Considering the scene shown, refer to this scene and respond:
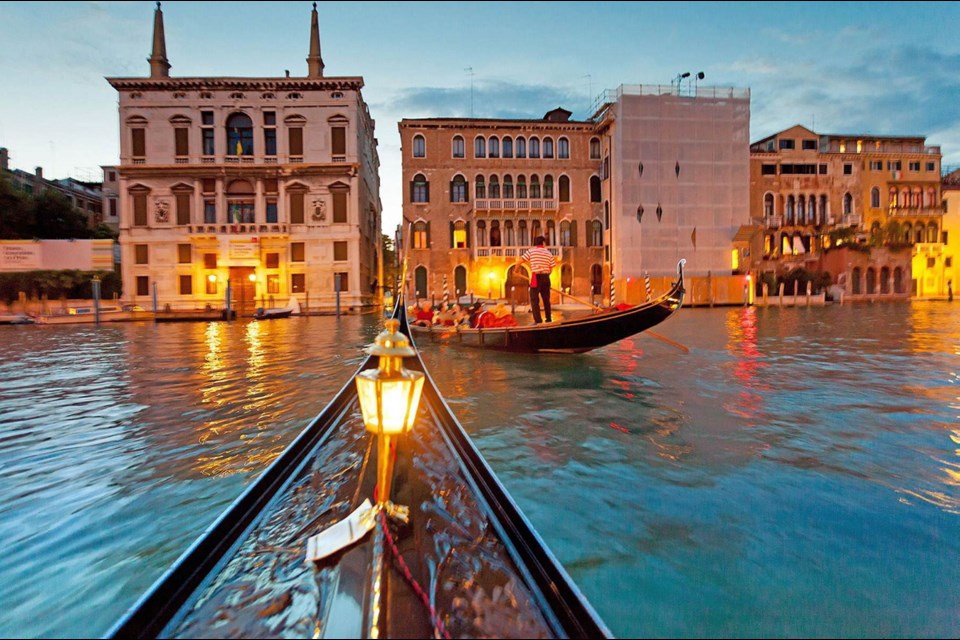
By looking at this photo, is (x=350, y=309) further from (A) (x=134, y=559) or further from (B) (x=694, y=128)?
(A) (x=134, y=559)

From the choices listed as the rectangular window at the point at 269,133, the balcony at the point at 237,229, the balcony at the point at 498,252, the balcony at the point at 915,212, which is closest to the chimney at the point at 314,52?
the rectangular window at the point at 269,133

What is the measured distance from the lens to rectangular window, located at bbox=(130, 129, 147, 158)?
700 inches

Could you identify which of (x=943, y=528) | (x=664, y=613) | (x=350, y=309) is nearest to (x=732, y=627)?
(x=664, y=613)

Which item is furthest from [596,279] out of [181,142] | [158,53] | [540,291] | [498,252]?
[158,53]

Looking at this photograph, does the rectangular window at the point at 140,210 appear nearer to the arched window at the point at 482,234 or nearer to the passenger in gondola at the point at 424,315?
the arched window at the point at 482,234

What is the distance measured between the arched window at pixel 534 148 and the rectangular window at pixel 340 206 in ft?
24.3

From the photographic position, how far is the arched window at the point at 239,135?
1825 centimetres

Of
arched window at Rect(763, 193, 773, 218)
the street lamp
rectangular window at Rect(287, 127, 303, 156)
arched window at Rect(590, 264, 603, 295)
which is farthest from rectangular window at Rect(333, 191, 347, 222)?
the street lamp

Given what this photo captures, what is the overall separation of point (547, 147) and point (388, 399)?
20.6 m

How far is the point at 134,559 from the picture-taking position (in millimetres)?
1612

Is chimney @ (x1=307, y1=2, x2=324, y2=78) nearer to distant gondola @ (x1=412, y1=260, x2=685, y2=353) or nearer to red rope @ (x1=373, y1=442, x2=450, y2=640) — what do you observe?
distant gondola @ (x1=412, y1=260, x2=685, y2=353)

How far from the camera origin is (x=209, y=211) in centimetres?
1839

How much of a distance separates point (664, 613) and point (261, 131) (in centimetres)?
2019

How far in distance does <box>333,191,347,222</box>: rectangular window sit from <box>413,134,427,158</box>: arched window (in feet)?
10.5
